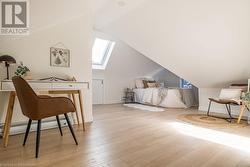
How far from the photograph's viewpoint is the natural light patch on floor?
230 cm

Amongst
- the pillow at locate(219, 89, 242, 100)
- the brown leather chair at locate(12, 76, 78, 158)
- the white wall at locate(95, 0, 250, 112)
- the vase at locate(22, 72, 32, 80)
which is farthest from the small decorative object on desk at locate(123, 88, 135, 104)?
the brown leather chair at locate(12, 76, 78, 158)

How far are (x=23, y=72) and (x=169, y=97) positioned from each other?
4192 millimetres

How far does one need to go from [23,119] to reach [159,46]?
3165 mm

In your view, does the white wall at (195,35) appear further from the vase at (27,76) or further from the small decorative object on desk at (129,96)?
the small decorative object on desk at (129,96)

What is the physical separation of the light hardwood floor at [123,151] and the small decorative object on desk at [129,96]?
423 centimetres

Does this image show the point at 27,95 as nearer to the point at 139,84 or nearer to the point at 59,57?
the point at 59,57

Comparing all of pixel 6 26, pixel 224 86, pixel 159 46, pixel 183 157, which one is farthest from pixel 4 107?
pixel 224 86

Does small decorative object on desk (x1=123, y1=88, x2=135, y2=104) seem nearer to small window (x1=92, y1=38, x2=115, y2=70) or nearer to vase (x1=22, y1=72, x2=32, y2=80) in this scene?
small window (x1=92, y1=38, x2=115, y2=70)

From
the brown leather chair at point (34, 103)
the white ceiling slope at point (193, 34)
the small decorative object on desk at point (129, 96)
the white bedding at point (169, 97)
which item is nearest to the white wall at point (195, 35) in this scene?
the white ceiling slope at point (193, 34)

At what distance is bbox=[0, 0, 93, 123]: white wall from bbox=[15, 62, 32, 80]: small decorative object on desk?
0.12m

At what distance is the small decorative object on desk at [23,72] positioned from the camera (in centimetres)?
255

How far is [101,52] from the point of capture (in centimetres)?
598

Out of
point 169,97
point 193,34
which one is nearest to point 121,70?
point 169,97

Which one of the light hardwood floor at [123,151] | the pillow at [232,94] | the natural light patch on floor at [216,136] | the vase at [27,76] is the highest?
the vase at [27,76]
